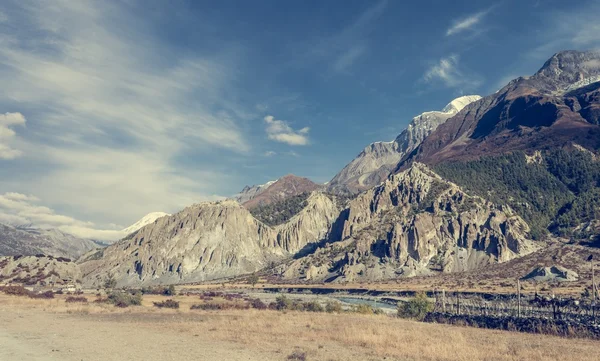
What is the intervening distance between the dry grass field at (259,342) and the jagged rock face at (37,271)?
2766 inches

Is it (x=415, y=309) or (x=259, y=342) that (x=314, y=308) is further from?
(x=259, y=342)

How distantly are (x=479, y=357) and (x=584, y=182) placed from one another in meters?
213

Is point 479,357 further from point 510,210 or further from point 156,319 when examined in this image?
point 510,210

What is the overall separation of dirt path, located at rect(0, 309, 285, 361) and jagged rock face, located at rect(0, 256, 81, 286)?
73802 millimetres

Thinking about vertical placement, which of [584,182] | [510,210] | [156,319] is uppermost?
[584,182]

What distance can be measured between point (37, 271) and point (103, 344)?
9691cm

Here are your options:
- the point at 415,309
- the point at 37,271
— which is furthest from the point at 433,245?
the point at 37,271

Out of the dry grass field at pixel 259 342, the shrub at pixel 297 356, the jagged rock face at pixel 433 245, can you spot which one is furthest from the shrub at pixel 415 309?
the jagged rock face at pixel 433 245

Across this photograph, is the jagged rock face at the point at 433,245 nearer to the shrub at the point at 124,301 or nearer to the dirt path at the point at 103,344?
the shrub at the point at 124,301

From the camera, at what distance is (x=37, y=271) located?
106 meters

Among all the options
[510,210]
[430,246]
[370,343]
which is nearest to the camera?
[370,343]

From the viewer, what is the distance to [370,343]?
26.4 metres

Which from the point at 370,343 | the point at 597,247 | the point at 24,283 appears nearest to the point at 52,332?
the point at 370,343

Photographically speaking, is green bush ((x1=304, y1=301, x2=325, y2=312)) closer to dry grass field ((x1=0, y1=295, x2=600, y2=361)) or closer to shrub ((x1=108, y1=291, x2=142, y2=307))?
dry grass field ((x1=0, y1=295, x2=600, y2=361))
